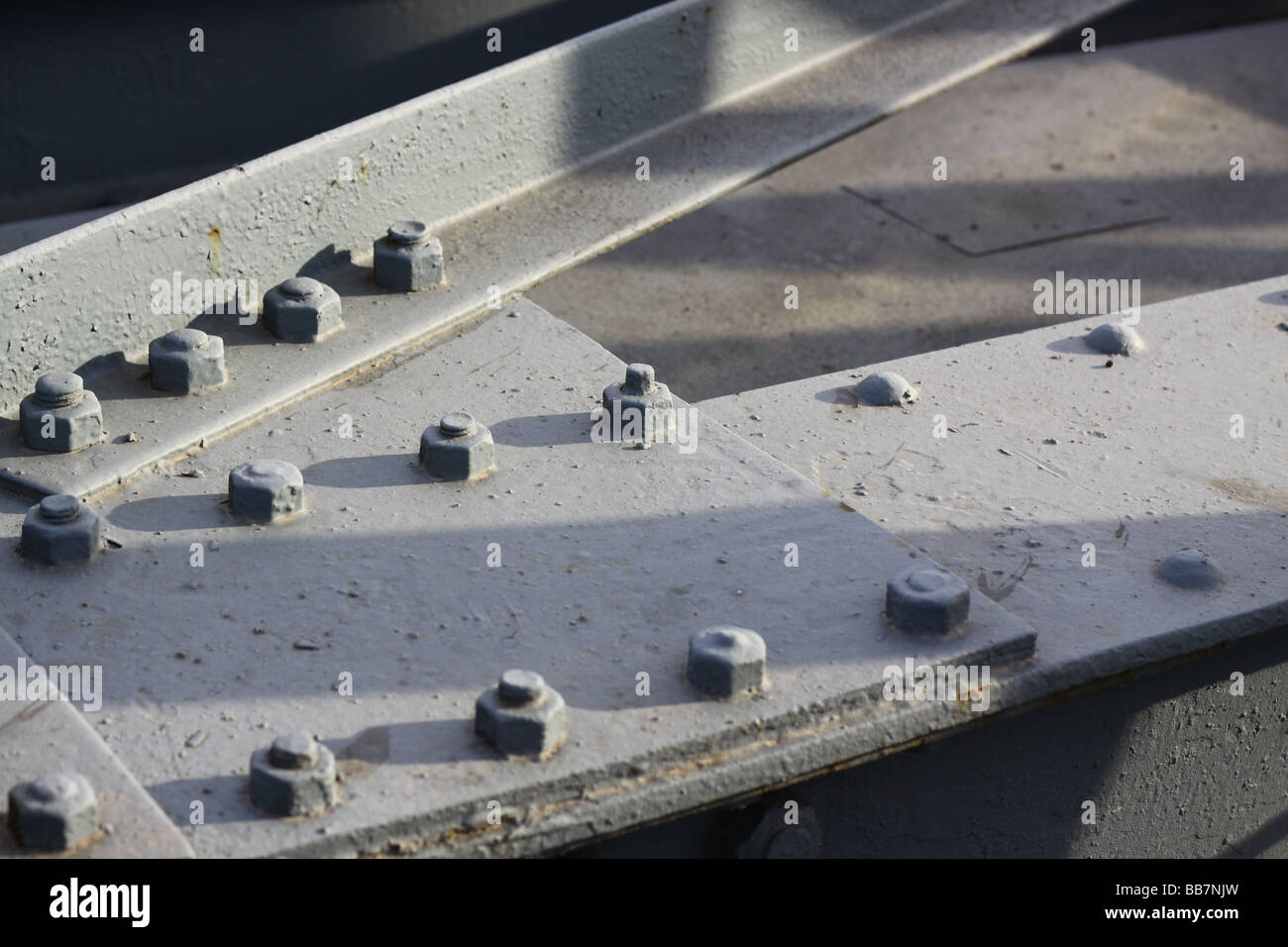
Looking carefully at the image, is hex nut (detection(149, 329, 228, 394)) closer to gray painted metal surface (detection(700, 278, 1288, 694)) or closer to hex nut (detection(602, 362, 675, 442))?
hex nut (detection(602, 362, 675, 442))

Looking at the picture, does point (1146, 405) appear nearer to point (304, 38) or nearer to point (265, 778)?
point (265, 778)

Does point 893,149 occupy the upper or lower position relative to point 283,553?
upper

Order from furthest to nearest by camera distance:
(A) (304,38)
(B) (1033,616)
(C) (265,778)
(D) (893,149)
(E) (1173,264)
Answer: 1. (D) (893,149)
2. (E) (1173,264)
3. (A) (304,38)
4. (B) (1033,616)
5. (C) (265,778)

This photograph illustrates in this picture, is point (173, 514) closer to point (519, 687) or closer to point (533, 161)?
point (519, 687)

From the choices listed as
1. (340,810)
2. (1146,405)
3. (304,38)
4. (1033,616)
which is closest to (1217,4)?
(304,38)

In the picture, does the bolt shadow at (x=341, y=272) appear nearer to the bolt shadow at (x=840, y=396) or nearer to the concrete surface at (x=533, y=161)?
the concrete surface at (x=533, y=161)

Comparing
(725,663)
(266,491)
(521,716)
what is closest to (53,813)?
(521,716)
